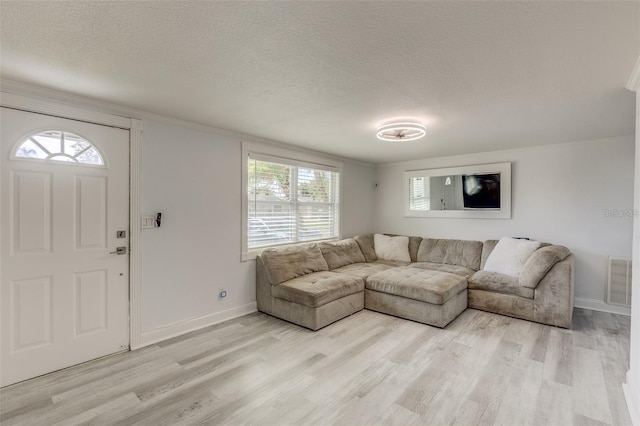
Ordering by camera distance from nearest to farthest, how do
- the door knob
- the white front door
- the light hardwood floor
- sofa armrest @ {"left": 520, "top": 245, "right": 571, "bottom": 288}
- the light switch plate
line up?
the light hardwood floor → the white front door → the door knob → the light switch plate → sofa armrest @ {"left": 520, "top": 245, "right": 571, "bottom": 288}

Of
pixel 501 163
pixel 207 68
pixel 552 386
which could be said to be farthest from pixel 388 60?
pixel 501 163

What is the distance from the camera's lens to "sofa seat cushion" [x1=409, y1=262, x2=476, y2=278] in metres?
4.16

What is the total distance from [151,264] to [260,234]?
138cm

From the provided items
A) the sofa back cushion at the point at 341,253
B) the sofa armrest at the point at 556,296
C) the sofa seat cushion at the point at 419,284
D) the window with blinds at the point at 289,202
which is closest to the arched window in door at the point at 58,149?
the window with blinds at the point at 289,202

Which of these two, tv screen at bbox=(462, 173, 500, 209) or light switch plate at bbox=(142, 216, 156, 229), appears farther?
tv screen at bbox=(462, 173, 500, 209)

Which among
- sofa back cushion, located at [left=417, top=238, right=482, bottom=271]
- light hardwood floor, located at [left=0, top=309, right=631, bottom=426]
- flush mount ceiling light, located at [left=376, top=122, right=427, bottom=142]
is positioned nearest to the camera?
light hardwood floor, located at [left=0, top=309, right=631, bottom=426]

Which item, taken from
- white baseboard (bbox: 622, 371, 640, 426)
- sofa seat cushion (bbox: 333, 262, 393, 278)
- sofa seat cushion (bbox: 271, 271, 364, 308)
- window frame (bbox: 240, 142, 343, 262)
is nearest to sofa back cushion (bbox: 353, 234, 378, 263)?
sofa seat cushion (bbox: 333, 262, 393, 278)

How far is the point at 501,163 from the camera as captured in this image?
179 inches

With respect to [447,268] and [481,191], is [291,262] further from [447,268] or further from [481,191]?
[481,191]

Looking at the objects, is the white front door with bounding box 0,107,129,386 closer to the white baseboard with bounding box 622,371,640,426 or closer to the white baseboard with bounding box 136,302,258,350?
the white baseboard with bounding box 136,302,258,350

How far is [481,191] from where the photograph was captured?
15.4ft

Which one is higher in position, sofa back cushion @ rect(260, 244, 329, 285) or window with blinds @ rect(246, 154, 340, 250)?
window with blinds @ rect(246, 154, 340, 250)

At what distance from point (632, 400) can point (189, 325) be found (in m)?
3.68

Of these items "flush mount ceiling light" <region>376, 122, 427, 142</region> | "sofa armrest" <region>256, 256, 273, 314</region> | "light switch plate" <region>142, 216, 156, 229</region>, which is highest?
"flush mount ceiling light" <region>376, 122, 427, 142</region>
